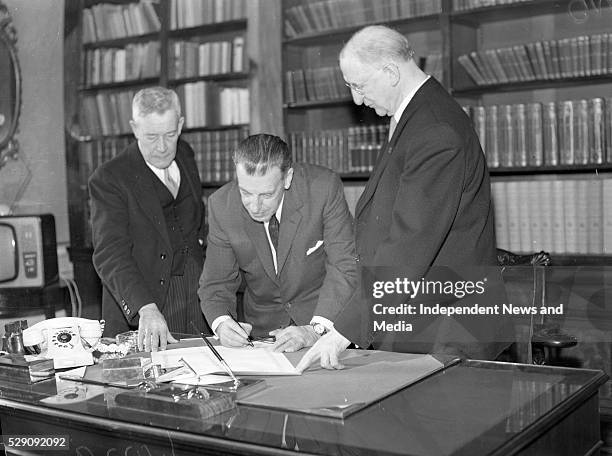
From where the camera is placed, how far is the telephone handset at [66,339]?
2.23 meters

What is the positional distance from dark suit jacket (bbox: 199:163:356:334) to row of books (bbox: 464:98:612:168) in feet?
5.12

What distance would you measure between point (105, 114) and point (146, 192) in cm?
241

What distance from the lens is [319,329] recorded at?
232 centimetres

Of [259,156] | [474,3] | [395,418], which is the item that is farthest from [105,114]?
[395,418]

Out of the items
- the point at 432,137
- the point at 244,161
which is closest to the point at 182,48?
the point at 244,161

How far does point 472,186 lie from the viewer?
2.16 m

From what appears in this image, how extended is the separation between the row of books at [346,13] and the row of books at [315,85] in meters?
0.22

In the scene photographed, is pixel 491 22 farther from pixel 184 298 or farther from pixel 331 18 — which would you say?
pixel 184 298

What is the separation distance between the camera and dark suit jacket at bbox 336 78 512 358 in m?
2.08

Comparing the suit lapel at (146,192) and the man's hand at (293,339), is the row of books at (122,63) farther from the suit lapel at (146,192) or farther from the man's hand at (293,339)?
the man's hand at (293,339)

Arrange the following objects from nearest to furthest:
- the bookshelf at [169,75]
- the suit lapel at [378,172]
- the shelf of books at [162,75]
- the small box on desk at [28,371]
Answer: the small box on desk at [28,371] < the suit lapel at [378,172] < the bookshelf at [169,75] < the shelf of books at [162,75]

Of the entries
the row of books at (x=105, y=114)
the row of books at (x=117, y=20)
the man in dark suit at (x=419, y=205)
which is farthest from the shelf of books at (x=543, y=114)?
the row of books at (x=105, y=114)

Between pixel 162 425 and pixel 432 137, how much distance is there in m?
1.03

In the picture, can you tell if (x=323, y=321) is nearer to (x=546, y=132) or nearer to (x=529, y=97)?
(x=546, y=132)
